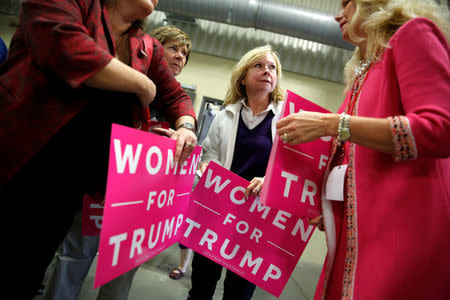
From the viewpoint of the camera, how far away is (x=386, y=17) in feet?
2.43

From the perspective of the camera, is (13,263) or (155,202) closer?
(13,263)

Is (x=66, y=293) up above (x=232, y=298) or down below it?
below

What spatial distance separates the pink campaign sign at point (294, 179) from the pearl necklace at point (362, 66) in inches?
10.4

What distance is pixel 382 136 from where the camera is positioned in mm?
628

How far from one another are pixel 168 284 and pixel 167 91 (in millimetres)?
1811

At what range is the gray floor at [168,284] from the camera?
1951mm

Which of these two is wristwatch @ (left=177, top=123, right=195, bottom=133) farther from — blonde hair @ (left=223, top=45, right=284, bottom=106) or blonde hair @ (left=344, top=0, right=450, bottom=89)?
blonde hair @ (left=223, top=45, right=284, bottom=106)

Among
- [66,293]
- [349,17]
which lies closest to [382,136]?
[349,17]

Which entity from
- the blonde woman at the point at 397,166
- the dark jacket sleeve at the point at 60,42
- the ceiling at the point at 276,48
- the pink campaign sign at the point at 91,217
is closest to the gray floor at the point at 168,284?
the pink campaign sign at the point at 91,217

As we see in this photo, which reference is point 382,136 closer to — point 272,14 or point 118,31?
point 118,31

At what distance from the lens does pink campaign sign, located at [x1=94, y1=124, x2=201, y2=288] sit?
0.65 meters

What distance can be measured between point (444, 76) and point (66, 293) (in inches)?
71.7

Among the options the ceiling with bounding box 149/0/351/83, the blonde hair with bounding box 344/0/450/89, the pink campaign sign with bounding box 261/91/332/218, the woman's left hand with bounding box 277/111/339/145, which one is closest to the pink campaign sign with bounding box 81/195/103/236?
the pink campaign sign with bounding box 261/91/332/218

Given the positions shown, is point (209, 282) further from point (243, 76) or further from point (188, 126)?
point (243, 76)
